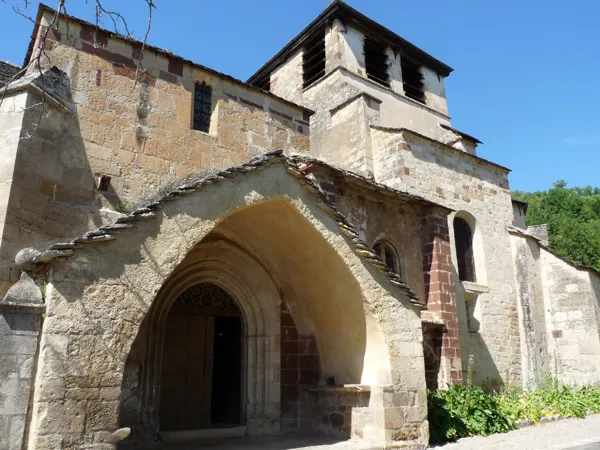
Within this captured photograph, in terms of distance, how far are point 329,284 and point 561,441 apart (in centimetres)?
398

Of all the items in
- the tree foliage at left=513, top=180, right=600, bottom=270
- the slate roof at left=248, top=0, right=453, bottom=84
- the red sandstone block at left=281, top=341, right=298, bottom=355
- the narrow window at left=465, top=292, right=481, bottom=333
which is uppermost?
the slate roof at left=248, top=0, right=453, bottom=84

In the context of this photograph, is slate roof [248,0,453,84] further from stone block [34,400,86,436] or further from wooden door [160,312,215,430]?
stone block [34,400,86,436]

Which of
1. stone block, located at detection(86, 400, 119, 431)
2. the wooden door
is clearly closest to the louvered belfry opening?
the wooden door

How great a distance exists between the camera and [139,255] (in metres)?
4.62

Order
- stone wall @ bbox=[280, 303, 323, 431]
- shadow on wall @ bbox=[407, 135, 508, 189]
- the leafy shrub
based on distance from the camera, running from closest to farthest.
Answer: the leafy shrub, stone wall @ bbox=[280, 303, 323, 431], shadow on wall @ bbox=[407, 135, 508, 189]

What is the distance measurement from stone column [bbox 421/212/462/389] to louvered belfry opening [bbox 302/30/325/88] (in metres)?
9.30

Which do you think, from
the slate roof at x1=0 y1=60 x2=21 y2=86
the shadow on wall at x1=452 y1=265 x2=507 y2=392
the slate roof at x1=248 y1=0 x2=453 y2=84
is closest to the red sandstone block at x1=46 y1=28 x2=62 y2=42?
the slate roof at x1=0 y1=60 x2=21 y2=86

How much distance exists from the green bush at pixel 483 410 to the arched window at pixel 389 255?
225cm

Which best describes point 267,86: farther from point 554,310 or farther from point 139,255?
point 139,255

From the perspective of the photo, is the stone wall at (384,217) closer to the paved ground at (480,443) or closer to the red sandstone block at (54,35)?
the paved ground at (480,443)

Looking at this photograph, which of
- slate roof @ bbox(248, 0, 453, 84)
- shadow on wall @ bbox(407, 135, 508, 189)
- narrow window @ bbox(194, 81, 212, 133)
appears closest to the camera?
narrow window @ bbox(194, 81, 212, 133)

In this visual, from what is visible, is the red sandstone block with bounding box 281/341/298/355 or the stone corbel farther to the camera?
the red sandstone block with bounding box 281/341/298/355

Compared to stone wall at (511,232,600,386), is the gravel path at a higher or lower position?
lower

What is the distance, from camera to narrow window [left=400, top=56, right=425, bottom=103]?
721 inches
